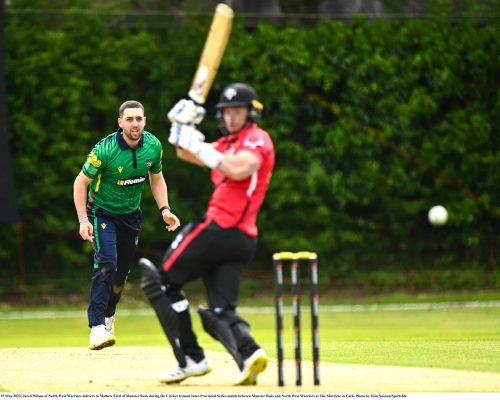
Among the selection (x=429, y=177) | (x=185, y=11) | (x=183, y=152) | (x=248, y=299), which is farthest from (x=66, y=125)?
(x=183, y=152)

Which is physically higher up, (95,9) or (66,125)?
(95,9)

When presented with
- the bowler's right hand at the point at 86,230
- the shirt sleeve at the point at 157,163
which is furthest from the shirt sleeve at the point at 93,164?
the shirt sleeve at the point at 157,163

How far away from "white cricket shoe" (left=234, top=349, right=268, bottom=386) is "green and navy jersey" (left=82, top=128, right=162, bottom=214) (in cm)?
291

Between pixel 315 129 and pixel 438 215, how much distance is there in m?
2.24

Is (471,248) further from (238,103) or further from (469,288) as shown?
(238,103)

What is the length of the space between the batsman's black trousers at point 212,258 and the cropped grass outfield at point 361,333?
1.67 metres

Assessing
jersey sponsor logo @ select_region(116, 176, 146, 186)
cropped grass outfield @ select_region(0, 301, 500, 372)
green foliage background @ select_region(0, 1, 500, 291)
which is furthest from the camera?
green foliage background @ select_region(0, 1, 500, 291)

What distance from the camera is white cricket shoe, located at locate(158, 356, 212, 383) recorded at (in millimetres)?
7156

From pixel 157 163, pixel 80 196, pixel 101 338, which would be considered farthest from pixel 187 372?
pixel 157 163

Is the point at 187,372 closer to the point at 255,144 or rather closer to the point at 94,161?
the point at 255,144

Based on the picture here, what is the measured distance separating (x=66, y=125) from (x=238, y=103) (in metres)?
11.3

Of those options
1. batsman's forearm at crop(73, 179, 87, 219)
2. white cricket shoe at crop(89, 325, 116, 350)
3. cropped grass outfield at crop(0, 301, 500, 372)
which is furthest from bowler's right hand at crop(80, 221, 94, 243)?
cropped grass outfield at crop(0, 301, 500, 372)

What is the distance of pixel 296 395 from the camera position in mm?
6414

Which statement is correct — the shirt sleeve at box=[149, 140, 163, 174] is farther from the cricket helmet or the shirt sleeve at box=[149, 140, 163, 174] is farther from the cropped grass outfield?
the cricket helmet
